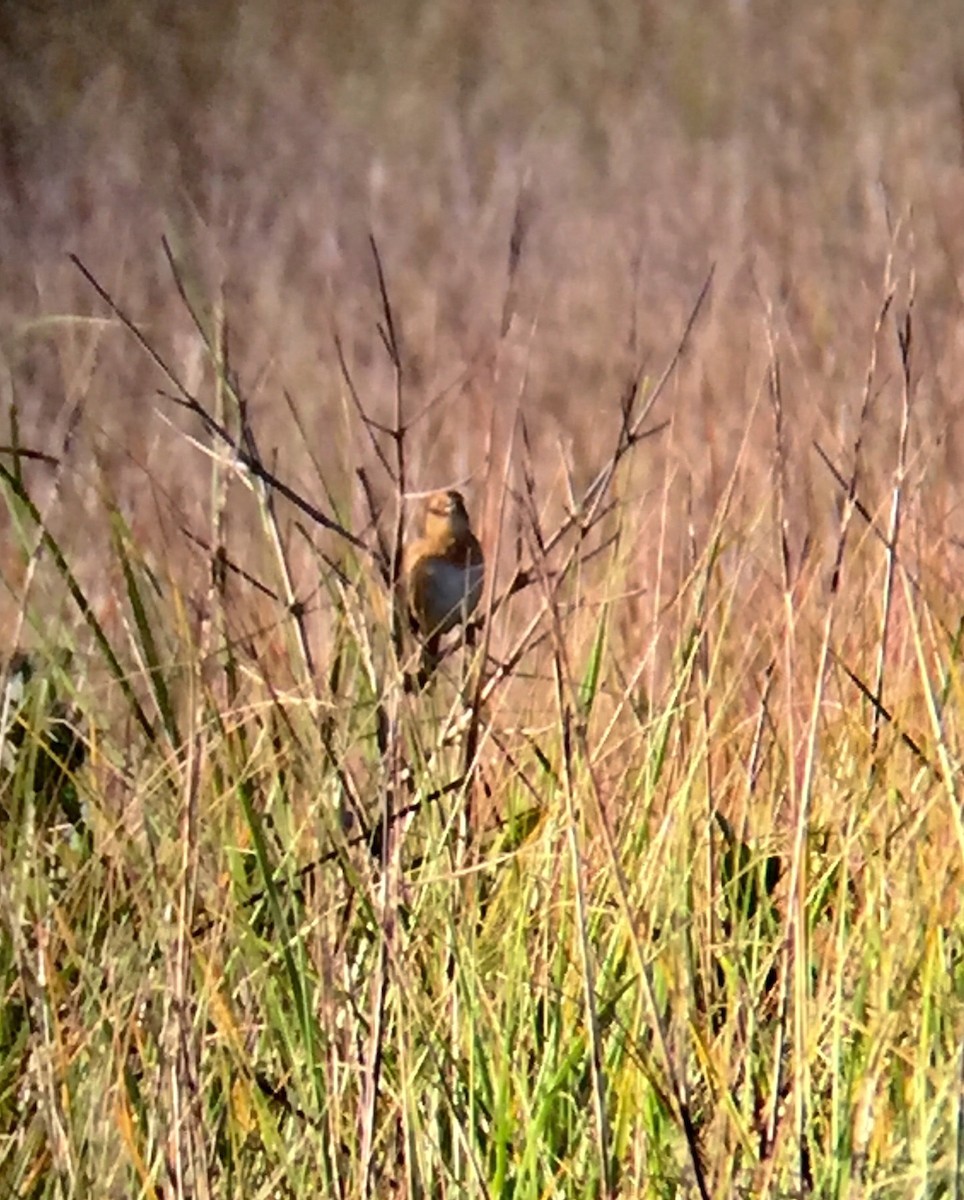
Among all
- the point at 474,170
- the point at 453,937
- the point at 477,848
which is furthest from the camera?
the point at 474,170

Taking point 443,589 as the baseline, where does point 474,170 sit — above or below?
above

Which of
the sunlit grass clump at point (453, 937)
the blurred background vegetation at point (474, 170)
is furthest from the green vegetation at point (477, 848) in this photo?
the blurred background vegetation at point (474, 170)

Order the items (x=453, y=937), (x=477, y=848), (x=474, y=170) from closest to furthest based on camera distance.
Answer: (x=453, y=937)
(x=477, y=848)
(x=474, y=170)

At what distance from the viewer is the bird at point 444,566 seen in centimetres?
148

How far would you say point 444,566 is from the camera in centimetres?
154

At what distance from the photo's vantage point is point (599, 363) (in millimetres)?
2684

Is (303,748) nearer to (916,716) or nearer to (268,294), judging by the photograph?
(916,716)

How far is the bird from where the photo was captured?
1479 millimetres

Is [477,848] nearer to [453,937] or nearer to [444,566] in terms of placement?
[453,937]

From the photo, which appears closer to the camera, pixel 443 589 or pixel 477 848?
pixel 477 848

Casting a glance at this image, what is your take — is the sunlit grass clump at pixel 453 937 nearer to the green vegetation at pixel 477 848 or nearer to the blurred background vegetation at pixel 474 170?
the green vegetation at pixel 477 848

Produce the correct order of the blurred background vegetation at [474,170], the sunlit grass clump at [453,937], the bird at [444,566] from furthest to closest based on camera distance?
1. the blurred background vegetation at [474,170]
2. the bird at [444,566]
3. the sunlit grass clump at [453,937]

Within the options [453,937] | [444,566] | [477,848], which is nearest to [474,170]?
[444,566]

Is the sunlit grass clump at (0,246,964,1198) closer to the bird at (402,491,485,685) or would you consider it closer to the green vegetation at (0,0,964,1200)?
the green vegetation at (0,0,964,1200)
